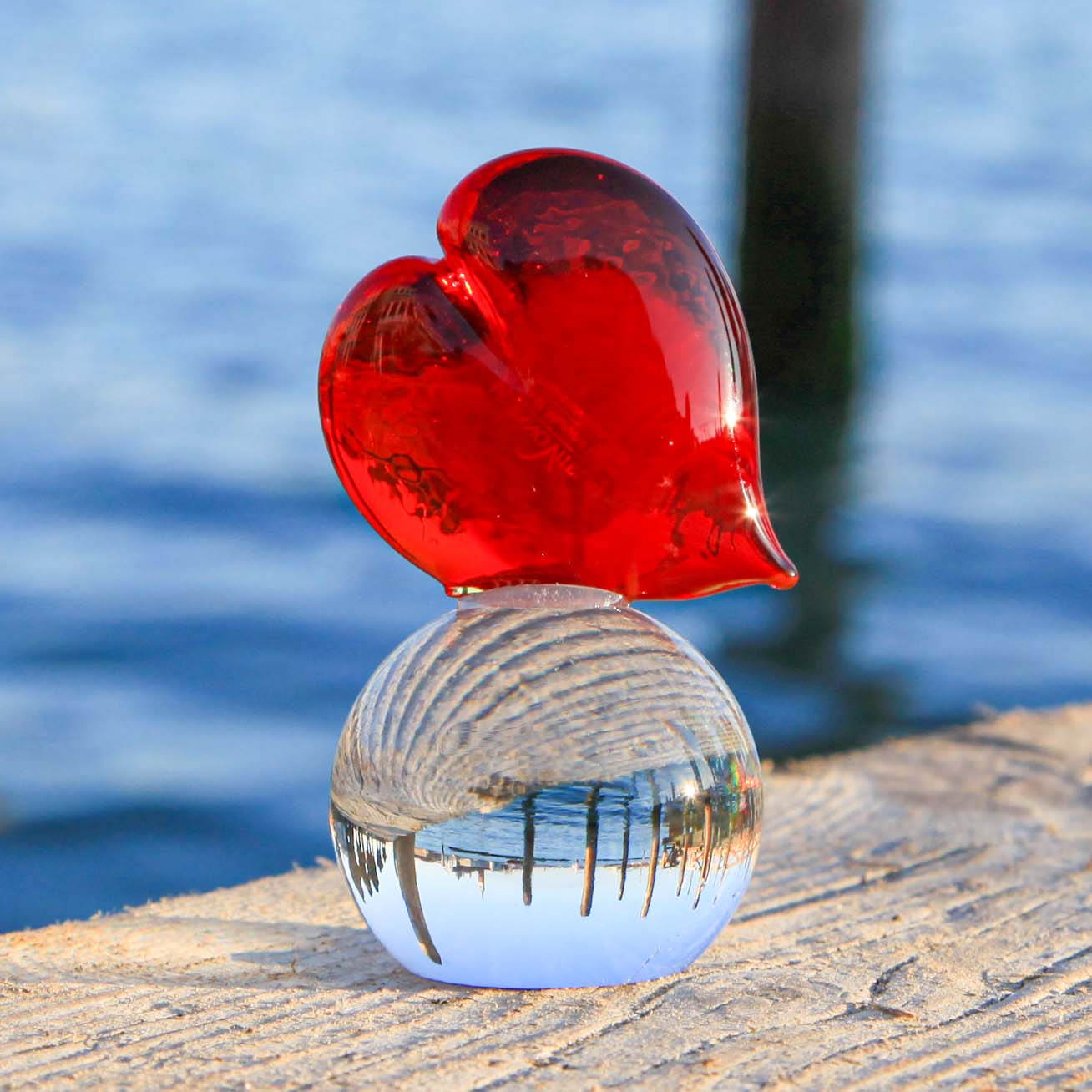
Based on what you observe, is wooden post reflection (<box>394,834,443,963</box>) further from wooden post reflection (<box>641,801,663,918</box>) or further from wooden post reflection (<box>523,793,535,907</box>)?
wooden post reflection (<box>641,801,663,918</box>)

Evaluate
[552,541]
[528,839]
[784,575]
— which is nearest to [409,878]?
[528,839]

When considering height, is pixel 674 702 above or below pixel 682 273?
below

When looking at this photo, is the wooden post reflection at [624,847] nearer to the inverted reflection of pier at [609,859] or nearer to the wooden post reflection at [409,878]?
the inverted reflection of pier at [609,859]

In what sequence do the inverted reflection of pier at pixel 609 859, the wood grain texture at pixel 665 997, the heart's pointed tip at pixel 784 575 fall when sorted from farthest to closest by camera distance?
the heart's pointed tip at pixel 784 575 < the inverted reflection of pier at pixel 609 859 < the wood grain texture at pixel 665 997

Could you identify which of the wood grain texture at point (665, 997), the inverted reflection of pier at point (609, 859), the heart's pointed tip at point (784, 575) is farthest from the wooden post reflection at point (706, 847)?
the heart's pointed tip at point (784, 575)

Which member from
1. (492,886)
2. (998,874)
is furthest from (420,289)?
(998,874)

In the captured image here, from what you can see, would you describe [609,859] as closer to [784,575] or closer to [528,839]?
[528,839]

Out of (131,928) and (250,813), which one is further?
(250,813)

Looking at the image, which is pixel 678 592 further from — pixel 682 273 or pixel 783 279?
pixel 783 279
